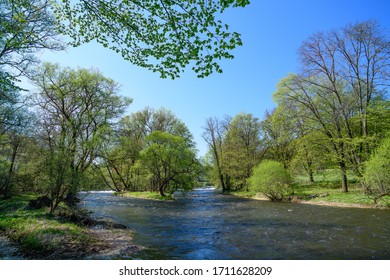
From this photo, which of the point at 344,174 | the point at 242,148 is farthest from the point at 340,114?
the point at 242,148

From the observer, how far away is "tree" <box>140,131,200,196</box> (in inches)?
1427

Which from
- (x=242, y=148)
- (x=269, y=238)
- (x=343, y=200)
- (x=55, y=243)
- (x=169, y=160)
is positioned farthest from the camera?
(x=242, y=148)

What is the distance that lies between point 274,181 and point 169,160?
1539 centimetres

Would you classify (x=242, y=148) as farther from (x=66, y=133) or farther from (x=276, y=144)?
(x=66, y=133)

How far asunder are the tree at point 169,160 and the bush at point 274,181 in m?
12.4

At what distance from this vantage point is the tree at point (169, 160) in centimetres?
3625

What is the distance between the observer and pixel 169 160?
120ft

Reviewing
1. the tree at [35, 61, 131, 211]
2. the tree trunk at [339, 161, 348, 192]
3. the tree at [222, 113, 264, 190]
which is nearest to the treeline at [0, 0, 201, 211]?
the tree at [35, 61, 131, 211]

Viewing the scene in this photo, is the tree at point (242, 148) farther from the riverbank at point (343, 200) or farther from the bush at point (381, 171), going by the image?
the bush at point (381, 171)

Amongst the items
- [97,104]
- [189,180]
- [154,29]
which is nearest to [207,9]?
[154,29]

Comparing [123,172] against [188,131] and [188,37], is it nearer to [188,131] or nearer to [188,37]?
[188,131]

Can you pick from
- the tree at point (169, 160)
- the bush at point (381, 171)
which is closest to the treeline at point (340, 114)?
the bush at point (381, 171)

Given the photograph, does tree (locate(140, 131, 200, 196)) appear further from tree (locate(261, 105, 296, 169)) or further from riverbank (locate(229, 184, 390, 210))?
riverbank (locate(229, 184, 390, 210))

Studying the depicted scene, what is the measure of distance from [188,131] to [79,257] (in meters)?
42.3
